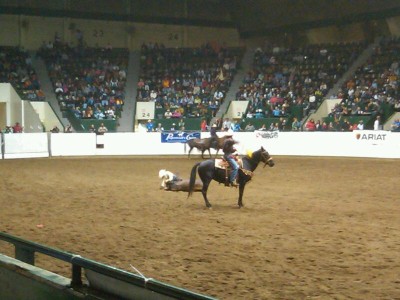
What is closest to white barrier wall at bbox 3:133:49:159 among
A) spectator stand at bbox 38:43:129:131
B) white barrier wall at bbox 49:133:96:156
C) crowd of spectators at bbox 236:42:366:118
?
white barrier wall at bbox 49:133:96:156

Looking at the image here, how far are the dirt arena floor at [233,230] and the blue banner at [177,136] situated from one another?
42.2 ft

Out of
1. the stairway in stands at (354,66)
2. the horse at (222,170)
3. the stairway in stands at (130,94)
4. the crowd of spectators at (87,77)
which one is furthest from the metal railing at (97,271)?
the stairway in stands at (354,66)

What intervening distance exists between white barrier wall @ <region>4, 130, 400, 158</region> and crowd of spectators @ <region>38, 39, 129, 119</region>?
617 centimetres

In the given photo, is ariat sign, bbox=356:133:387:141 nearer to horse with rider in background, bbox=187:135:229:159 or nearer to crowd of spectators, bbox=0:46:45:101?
horse with rider in background, bbox=187:135:229:159

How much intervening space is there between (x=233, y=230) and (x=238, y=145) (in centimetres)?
1890

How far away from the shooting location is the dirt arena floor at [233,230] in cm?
649

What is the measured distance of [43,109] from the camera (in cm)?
3638

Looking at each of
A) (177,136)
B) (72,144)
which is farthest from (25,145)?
(177,136)

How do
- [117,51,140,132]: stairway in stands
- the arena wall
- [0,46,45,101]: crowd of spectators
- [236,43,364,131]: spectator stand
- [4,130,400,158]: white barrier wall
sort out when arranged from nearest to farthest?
[4,130,400,158]: white barrier wall < [236,43,364,131]: spectator stand < [0,46,45,101]: crowd of spectators < [117,51,140,132]: stairway in stands < the arena wall

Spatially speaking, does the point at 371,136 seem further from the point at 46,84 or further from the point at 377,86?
the point at 46,84

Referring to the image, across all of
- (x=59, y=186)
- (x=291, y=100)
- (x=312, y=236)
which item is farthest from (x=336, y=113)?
(x=312, y=236)

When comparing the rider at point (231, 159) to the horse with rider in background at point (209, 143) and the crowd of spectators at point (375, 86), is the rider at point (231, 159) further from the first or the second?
the crowd of spectators at point (375, 86)

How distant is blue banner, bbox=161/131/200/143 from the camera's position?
103 feet

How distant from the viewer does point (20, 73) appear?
3888cm
